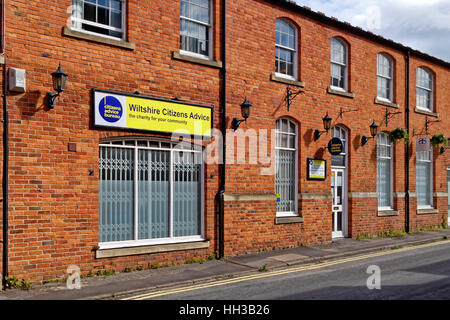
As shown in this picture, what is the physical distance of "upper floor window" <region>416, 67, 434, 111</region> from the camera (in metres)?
19.0

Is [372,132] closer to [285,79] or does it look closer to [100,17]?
[285,79]

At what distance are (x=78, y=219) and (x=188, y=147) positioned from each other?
3.26 meters

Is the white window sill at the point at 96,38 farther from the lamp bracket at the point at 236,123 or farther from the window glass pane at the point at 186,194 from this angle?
the lamp bracket at the point at 236,123

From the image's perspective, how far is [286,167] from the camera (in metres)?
13.7

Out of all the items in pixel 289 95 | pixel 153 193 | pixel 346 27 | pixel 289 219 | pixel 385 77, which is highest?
pixel 346 27

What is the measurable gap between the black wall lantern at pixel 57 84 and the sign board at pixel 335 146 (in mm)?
8478

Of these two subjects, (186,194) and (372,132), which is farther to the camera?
(372,132)

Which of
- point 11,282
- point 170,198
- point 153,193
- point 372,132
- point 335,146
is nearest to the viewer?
point 11,282

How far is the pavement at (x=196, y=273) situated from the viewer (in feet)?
26.4

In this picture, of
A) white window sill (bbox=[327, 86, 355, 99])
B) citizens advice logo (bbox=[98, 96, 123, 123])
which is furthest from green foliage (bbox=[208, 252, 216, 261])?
white window sill (bbox=[327, 86, 355, 99])

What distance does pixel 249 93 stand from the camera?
41.2 feet

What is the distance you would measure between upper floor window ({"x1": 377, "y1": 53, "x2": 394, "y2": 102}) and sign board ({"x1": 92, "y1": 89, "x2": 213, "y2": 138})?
840cm

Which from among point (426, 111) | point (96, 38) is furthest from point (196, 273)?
point (426, 111)

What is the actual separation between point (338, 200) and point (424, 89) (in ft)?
24.3
